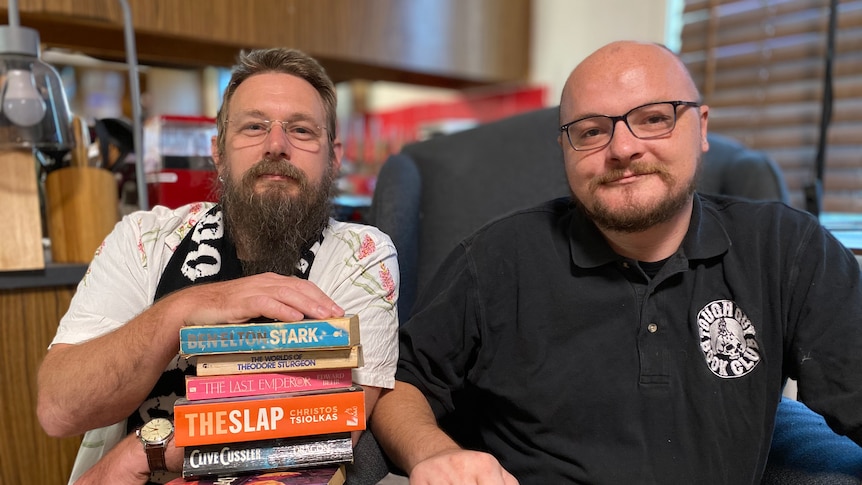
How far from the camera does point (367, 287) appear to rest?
1051 mm

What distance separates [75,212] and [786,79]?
1962mm

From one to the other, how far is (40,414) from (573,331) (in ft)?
2.74

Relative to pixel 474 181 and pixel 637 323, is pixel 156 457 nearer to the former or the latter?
pixel 637 323

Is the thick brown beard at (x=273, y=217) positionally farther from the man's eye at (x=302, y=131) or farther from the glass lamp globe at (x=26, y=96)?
the glass lamp globe at (x=26, y=96)

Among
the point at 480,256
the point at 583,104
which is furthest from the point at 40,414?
the point at 583,104

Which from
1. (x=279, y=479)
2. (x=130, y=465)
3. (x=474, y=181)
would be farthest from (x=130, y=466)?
(x=474, y=181)

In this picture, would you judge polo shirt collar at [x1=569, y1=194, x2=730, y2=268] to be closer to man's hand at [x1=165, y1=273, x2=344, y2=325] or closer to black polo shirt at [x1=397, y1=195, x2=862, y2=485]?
black polo shirt at [x1=397, y1=195, x2=862, y2=485]

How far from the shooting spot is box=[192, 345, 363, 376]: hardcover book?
802 millimetres

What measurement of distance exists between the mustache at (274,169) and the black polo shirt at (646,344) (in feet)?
1.05

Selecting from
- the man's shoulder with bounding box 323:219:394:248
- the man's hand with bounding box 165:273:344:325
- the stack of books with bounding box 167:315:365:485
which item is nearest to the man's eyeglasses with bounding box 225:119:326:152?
the man's shoulder with bounding box 323:219:394:248

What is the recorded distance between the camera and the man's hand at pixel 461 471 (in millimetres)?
840

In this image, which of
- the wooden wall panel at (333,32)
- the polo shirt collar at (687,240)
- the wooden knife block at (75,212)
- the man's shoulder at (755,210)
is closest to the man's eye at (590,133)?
the polo shirt collar at (687,240)

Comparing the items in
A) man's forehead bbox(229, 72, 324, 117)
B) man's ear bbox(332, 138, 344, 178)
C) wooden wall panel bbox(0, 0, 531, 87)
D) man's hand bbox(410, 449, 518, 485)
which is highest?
wooden wall panel bbox(0, 0, 531, 87)

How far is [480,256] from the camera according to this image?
111 cm
